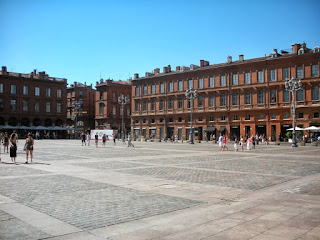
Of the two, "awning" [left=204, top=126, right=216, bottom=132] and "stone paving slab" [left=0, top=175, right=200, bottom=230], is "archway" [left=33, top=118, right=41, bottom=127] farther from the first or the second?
"stone paving slab" [left=0, top=175, right=200, bottom=230]

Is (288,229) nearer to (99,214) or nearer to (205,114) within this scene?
(99,214)

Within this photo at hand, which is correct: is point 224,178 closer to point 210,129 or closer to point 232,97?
point 232,97

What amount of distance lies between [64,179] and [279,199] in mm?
7211

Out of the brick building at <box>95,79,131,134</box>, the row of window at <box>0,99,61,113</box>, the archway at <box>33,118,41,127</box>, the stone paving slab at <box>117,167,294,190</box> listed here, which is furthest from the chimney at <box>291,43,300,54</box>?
the archway at <box>33,118,41,127</box>

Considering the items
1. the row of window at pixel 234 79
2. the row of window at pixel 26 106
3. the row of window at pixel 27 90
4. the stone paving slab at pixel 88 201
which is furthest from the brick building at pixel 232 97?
the stone paving slab at pixel 88 201

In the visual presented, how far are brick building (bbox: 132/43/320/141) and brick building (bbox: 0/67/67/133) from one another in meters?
19.8

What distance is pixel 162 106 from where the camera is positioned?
2660 inches

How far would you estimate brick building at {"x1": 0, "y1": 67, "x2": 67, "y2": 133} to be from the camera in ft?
229

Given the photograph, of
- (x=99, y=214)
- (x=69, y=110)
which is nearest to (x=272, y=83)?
(x=99, y=214)

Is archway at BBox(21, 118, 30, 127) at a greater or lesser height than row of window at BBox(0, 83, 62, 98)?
lesser

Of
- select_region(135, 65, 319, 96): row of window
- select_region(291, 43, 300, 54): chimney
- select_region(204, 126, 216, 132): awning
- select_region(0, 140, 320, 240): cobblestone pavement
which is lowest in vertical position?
select_region(0, 140, 320, 240): cobblestone pavement

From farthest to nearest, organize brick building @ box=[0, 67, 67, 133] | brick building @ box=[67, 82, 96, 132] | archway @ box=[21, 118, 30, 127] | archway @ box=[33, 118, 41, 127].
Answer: brick building @ box=[67, 82, 96, 132], archway @ box=[33, 118, 41, 127], archway @ box=[21, 118, 30, 127], brick building @ box=[0, 67, 67, 133]

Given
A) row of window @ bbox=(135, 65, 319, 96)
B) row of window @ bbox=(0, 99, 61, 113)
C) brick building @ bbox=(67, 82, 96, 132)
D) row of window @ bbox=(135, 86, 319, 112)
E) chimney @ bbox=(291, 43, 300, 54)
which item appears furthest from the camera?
brick building @ bbox=(67, 82, 96, 132)

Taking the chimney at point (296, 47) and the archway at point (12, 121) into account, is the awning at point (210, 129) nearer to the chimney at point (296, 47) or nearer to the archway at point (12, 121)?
the chimney at point (296, 47)
